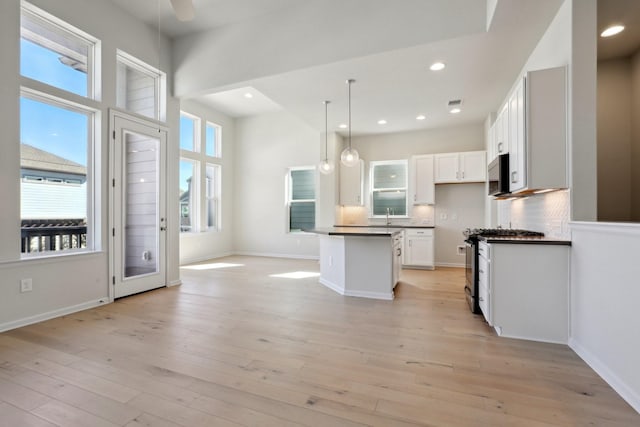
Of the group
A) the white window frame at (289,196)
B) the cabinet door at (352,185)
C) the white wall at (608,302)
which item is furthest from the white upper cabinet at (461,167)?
the white wall at (608,302)

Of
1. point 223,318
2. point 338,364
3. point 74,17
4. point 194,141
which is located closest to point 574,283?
point 338,364

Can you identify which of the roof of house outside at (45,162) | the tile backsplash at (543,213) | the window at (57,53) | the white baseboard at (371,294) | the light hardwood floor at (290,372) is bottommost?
the light hardwood floor at (290,372)

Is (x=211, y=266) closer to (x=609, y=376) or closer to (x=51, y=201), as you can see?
(x=51, y=201)

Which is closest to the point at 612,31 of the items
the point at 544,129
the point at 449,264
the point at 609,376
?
the point at 544,129

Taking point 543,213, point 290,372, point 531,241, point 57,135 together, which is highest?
point 57,135

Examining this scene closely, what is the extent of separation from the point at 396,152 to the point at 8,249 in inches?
261

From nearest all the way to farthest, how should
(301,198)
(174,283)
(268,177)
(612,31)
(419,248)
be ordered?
(612,31)
(174,283)
(419,248)
(301,198)
(268,177)

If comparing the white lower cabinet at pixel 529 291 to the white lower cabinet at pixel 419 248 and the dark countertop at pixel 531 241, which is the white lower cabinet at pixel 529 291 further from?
the white lower cabinet at pixel 419 248

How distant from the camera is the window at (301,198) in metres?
7.72

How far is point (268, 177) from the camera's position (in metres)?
8.02

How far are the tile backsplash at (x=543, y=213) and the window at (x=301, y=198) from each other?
14.3 feet

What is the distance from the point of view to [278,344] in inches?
104

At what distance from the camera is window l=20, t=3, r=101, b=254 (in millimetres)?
3262

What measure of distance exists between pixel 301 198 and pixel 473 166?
406 cm
